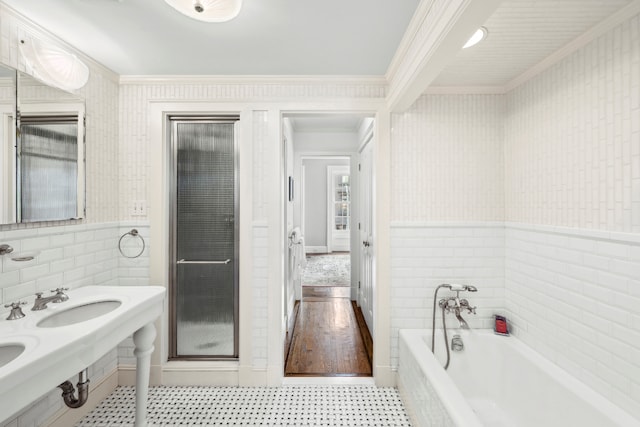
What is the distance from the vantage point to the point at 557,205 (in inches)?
71.9

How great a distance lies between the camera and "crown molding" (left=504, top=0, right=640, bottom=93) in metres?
1.38

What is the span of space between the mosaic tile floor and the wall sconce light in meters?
2.14

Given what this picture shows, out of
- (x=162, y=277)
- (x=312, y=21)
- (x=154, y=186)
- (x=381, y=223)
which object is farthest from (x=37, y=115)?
(x=381, y=223)

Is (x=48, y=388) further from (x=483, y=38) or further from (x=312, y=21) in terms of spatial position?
(x=483, y=38)

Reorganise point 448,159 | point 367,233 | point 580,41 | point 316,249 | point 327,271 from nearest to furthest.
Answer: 1. point 580,41
2. point 448,159
3. point 367,233
4. point 327,271
5. point 316,249

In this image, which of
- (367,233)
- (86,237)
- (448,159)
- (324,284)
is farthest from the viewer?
(324,284)

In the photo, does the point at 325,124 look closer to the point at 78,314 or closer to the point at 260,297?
the point at 260,297

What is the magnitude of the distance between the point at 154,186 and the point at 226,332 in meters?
1.28

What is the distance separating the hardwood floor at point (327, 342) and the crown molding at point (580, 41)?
2.51 m

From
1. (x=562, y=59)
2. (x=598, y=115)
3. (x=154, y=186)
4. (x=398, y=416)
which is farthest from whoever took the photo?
(x=154, y=186)

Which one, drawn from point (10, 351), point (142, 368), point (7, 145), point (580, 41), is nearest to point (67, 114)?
point (7, 145)

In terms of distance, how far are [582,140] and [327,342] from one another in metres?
2.57

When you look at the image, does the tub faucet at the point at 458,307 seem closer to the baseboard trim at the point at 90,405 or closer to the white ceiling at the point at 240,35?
the white ceiling at the point at 240,35

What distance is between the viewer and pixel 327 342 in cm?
300
